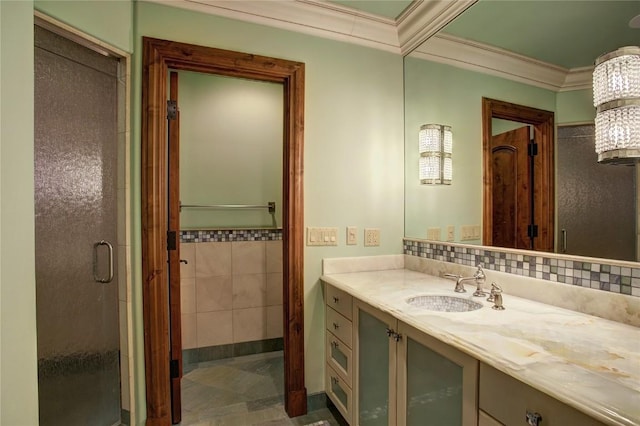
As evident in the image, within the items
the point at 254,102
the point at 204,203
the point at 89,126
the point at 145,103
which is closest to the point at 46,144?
the point at 89,126

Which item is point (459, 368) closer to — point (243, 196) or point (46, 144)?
point (46, 144)

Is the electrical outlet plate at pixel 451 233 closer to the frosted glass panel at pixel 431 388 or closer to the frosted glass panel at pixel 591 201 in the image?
the frosted glass panel at pixel 591 201

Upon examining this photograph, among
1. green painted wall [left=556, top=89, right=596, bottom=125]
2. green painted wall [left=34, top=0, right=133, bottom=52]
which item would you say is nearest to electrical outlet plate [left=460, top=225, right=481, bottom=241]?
green painted wall [left=556, top=89, right=596, bottom=125]

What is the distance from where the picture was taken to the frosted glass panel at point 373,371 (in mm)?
1286

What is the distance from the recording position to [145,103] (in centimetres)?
155

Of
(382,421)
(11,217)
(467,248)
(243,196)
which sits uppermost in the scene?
(243,196)

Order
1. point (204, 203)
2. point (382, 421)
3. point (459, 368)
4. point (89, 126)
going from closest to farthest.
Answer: point (459, 368), point (382, 421), point (89, 126), point (204, 203)

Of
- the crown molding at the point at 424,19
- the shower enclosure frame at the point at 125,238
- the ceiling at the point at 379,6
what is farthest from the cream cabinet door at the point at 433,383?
the ceiling at the point at 379,6

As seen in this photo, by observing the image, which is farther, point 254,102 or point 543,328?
point 254,102

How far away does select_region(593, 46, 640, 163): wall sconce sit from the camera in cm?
99

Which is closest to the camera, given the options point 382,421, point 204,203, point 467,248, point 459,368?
point 459,368

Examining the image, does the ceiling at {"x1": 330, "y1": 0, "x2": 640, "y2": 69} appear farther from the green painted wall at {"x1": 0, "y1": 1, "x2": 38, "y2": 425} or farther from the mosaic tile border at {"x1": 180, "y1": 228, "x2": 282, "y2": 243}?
the mosaic tile border at {"x1": 180, "y1": 228, "x2": 282, "y2": 243}

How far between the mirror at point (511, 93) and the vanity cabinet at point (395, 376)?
71cm

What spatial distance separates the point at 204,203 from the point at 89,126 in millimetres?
1170
